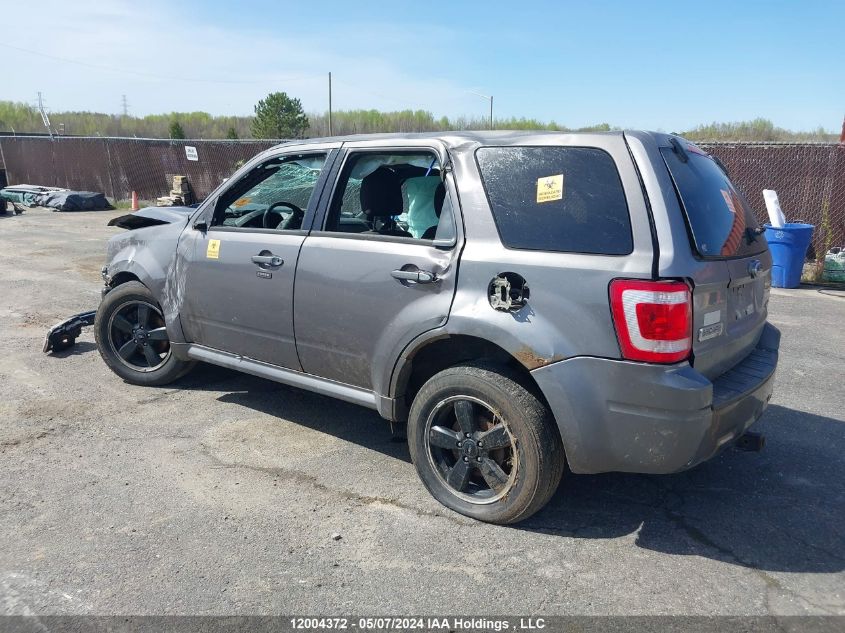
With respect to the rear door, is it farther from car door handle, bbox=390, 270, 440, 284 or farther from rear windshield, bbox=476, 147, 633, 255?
car door handle, bbox=390, 270, 440, 284

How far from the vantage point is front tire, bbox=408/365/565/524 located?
3168 mm

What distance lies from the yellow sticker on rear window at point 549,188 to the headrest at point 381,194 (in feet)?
3.80

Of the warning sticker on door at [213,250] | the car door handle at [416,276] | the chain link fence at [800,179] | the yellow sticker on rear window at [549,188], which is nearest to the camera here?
the yellow sticker on rear window at [549,188]

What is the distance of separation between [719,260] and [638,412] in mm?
830

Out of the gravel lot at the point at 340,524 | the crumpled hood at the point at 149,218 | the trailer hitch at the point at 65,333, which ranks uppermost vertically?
the crumpled hood at the point at 149,218

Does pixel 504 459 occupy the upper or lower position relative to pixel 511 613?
upper

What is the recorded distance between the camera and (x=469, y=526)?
339cm

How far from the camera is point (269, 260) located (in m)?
4.14

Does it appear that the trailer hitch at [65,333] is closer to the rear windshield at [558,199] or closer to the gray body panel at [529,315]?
the gray body panel at [529,315]

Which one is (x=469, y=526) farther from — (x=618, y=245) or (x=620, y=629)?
(x=618, y=245)

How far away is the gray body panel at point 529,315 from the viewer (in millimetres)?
2934

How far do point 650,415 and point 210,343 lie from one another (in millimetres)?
2994

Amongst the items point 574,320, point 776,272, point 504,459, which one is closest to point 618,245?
point 574,320

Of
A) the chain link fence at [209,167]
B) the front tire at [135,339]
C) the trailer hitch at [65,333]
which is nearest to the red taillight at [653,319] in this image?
the front tire at [135,339]
